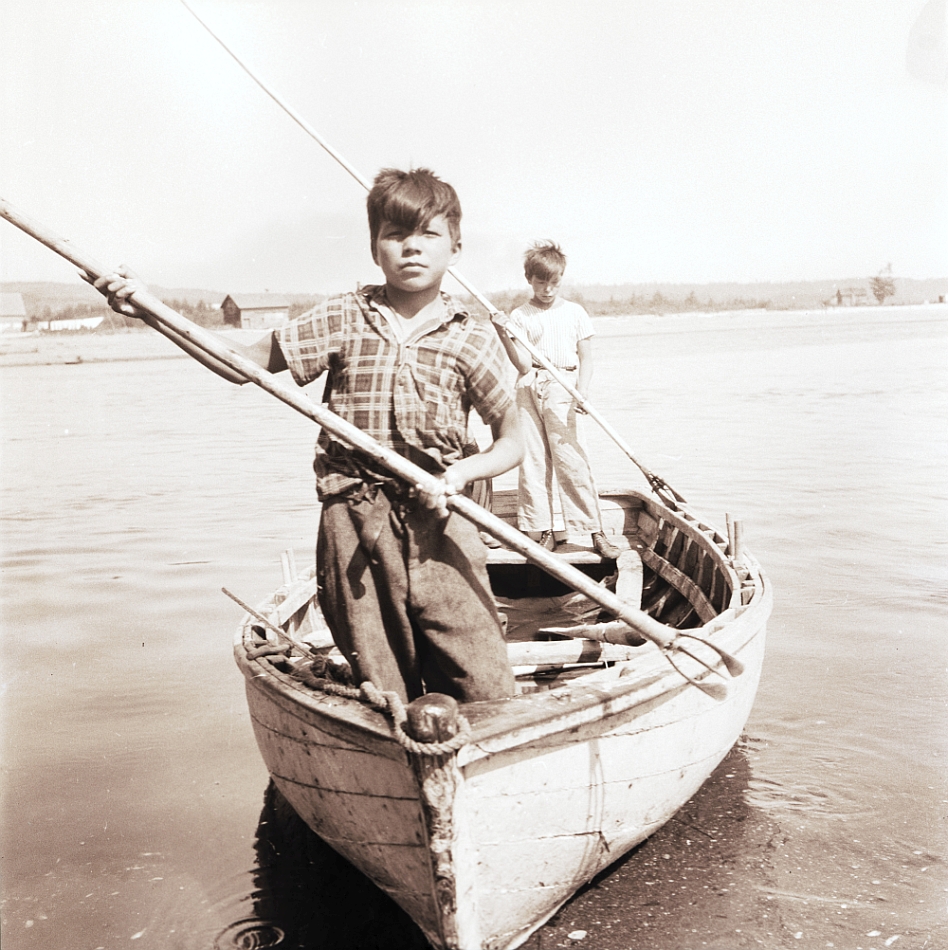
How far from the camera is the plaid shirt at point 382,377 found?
229cm

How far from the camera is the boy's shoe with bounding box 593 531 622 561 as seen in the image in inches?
203

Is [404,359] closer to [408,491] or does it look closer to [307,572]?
[408,491]

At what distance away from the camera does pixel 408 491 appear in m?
2.28

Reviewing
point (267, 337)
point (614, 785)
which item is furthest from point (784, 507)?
point (267, 337)

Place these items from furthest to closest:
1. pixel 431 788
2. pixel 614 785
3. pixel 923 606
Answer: pixel 923 606
pixel 614 785
pixel 431 788

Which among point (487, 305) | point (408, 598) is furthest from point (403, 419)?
point (487, 305)

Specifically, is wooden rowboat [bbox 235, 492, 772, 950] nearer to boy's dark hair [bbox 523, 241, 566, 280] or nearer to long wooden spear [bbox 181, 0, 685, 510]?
long wooden spear [bbox 181, 0, 685, 510]

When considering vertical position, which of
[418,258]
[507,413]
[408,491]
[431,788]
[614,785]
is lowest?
[614,785]

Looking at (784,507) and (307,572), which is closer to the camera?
(307,572)

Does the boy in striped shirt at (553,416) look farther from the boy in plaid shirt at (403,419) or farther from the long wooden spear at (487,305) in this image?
the boy in plaid shirt at (403,419)

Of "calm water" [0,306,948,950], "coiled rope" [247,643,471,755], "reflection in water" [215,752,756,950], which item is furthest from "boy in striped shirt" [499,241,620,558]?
"coiled rope" [247,643,471,755]

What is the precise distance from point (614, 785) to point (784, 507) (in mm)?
7140

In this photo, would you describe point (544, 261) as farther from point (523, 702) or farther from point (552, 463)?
point (523, 702)

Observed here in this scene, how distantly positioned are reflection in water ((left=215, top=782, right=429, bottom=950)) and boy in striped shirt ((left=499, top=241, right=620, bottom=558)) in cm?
230
